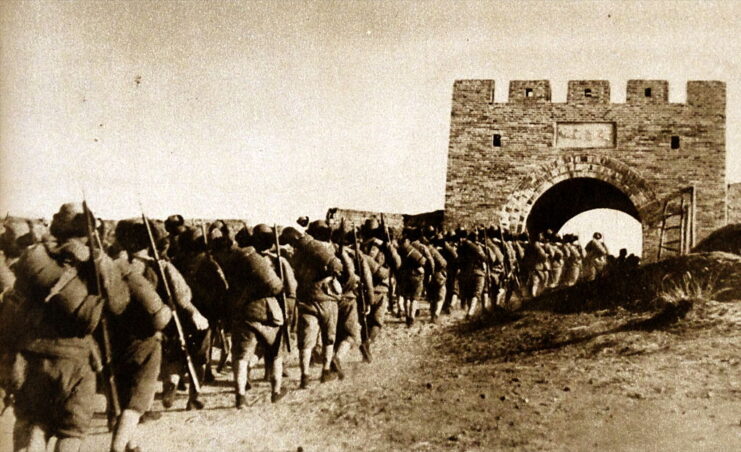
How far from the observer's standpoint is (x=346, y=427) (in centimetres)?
615

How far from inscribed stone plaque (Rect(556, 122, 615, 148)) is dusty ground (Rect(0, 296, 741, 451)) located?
11.8 metres

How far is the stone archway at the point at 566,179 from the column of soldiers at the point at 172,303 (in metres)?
6.87

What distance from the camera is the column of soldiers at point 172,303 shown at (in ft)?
A: 15.0

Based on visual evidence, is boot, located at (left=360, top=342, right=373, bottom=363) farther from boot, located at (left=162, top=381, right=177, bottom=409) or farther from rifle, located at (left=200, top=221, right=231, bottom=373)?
boot, located at (left=162, top=381, right=177, bottom=409)

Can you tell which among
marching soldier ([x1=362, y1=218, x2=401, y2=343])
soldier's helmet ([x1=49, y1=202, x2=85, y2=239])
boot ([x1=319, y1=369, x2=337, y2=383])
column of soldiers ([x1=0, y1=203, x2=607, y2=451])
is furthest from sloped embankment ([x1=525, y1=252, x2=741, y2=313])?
soldier's helmet ([x1=49, y1=202, x2=85, y2=239])

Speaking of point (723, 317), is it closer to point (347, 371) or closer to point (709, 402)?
point (709, 402)

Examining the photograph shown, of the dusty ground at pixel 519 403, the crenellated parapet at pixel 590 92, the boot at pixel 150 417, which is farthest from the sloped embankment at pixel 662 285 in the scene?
the crenellated parapet at pixel 590 92

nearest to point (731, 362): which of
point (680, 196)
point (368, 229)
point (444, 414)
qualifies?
point (444, 414)

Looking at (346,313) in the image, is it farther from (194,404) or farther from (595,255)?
(595,255)

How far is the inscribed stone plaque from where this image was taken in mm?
19984

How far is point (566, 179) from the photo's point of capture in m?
20.1

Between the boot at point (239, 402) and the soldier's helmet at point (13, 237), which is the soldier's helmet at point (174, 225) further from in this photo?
the boot at point (239, 402)

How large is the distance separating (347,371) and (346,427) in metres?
2.31

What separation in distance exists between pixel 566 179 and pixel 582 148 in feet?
3.06
